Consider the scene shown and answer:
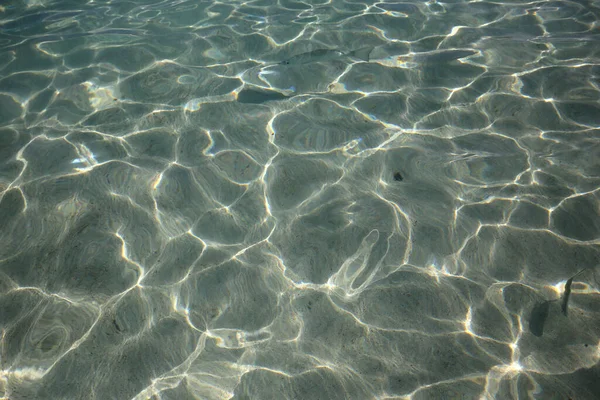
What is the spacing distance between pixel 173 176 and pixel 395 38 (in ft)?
14.6

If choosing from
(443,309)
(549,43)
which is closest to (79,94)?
(443,309)

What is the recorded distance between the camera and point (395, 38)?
6504mm

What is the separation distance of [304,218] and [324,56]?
10.8 ft

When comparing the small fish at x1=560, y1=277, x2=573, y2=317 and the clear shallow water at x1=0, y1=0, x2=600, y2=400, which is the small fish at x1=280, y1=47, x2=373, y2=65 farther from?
the small fish at x1=560, y1=277, x2=573, y2=317

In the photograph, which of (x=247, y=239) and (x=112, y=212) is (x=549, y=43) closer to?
(x=247, y=239)

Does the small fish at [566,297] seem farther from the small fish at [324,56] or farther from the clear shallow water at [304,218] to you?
the small fish at [324,56]

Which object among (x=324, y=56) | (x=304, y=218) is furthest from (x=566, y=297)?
(x=324, y=56)

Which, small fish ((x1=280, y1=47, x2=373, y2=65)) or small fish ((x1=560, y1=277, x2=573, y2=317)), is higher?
small fish ((x1=280, y1=47, x2=373, y2=65))

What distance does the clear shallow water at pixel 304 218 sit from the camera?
2.95 meters

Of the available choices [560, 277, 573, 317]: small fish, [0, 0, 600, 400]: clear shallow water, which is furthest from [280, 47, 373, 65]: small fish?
[560, 277, 573, 317]: small fish

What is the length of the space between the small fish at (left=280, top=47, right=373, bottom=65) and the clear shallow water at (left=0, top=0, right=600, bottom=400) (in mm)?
43

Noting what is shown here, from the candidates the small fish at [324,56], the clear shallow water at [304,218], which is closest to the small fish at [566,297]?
the clear shallow water at [304,218]

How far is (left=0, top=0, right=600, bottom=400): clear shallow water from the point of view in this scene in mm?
2947

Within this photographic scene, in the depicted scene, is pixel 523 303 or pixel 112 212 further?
pixel 112 212
